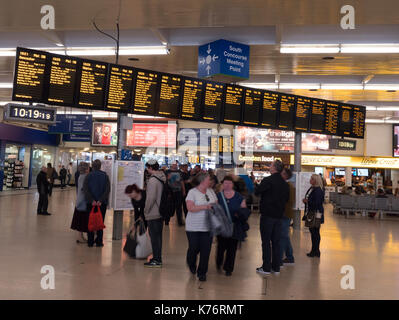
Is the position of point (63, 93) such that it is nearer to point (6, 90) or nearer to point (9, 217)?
point (9, 217)

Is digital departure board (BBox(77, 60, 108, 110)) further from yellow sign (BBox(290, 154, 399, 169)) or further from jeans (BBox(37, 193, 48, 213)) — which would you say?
yellow sign (BBox(290, 154, 399, 169))

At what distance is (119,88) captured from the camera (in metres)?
7.59

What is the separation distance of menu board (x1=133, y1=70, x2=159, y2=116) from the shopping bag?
102 inches

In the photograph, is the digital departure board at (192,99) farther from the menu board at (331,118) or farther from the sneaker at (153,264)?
the menu board at (331,118)

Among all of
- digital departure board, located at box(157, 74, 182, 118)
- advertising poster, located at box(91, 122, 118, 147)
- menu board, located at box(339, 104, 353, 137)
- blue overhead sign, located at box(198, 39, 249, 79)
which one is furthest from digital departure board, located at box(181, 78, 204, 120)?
advertising poster, located at box(91, 122, 118, 147)

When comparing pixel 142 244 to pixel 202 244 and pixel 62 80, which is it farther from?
pixel 62 80

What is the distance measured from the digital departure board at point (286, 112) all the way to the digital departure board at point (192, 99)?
8.24ft

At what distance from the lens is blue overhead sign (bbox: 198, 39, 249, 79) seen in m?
9.56

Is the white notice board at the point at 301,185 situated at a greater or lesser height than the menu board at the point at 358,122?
lesser

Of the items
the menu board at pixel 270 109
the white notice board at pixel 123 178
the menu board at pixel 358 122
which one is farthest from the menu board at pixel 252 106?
the menu board at pixel 358 122

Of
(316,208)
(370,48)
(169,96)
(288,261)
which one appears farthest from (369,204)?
(169,96)

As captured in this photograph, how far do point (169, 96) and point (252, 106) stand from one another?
2377mm

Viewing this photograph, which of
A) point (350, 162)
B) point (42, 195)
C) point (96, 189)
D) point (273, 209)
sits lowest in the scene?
point (42, 195)

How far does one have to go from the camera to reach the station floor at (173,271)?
467cm
